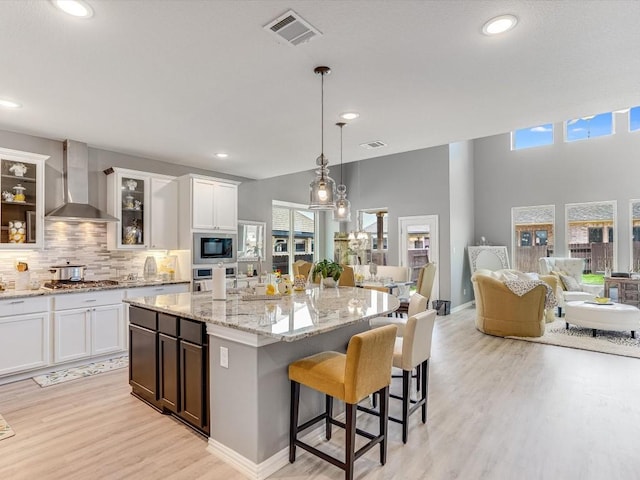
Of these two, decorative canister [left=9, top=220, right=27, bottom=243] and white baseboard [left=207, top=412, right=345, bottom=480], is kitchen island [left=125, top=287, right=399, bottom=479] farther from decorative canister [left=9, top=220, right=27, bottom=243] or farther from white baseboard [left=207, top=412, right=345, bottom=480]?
decorative canister [left=9, top=220, right=27, bottom=243]

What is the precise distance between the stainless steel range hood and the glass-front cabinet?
0.26 meters

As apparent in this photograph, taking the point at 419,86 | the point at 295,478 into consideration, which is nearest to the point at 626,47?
the point at 419,86

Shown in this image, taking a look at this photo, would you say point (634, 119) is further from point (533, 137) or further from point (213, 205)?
point (213, 205)

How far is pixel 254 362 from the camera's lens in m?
2.27

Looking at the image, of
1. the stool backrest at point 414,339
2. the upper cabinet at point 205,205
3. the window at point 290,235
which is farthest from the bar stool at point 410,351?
the window at point 290,235

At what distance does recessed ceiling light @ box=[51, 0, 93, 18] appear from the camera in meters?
1.96

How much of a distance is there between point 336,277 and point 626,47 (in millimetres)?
2948

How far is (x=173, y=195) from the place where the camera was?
5.56 m

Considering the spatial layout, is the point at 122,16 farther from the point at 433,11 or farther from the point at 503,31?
the point at 503,31

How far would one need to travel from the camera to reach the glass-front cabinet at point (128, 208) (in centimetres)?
492

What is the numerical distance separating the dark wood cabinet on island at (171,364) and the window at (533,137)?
8.54 metres

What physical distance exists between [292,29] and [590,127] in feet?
27.8

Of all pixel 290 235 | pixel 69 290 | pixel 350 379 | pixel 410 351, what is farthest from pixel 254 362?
pixel 290 235

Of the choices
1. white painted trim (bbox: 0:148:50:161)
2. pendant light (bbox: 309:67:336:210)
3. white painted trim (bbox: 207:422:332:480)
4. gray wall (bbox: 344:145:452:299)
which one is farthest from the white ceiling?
gray wall (bbox: 344:145:452:299)
